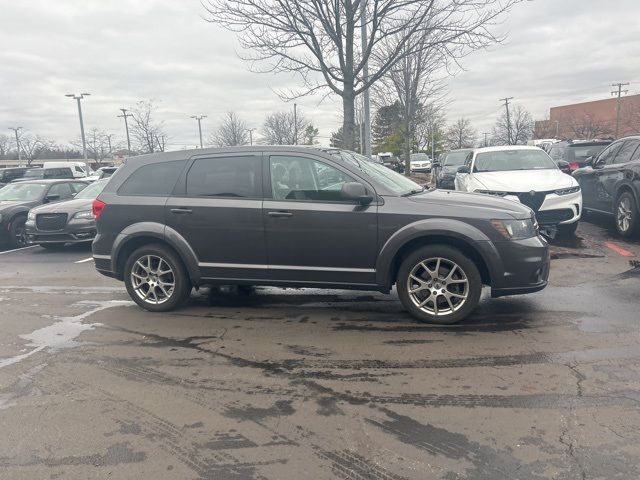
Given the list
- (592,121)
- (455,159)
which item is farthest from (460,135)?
(455,159)

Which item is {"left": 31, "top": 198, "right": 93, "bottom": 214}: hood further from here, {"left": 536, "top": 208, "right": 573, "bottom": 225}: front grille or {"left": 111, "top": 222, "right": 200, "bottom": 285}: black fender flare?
{"left": 536, "top": 208, "right": 573, "bottom": 225}: front grille

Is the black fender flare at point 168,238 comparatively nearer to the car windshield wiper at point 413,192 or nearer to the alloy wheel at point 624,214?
the car windshield wiper at point 413,192

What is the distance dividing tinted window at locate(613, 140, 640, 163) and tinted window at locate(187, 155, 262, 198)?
7.28 meters

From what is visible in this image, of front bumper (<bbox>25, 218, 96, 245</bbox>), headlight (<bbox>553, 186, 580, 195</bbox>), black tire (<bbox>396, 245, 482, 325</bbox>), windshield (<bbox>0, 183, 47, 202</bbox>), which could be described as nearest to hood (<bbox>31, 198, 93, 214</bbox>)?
front bumper (<bbox>25, 218, 96, 245</bbox>)

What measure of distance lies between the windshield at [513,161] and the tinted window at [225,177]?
6.14 metres

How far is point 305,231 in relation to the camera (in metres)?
5.11

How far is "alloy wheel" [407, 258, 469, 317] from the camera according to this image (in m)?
4.86

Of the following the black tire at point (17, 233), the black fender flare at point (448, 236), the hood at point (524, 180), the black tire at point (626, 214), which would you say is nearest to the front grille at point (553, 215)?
the hood at point (524, 180)

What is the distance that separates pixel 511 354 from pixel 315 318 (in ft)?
6.67

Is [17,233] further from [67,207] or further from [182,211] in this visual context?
[182,211]

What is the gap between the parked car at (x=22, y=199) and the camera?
11586 millimetres

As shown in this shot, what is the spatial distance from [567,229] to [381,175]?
5.67 meters

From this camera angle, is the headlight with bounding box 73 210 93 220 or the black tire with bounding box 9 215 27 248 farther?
the black tire with bounding box 9 215 27 248

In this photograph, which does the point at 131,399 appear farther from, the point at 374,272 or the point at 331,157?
the point at 331,157
